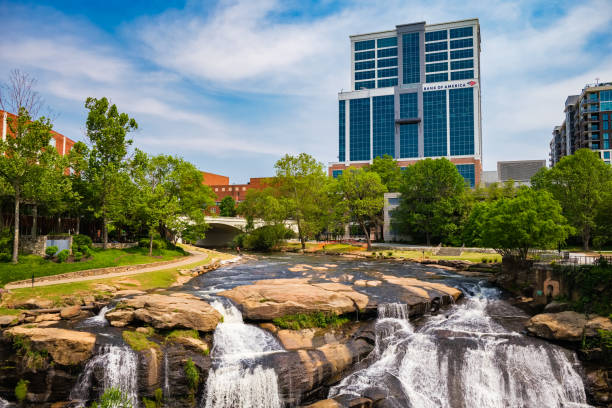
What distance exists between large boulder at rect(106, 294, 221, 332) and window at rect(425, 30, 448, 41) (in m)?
136

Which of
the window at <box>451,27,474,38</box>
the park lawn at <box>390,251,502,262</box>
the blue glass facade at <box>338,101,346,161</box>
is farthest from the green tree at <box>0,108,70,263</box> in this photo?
the window at <box>451,27,474,38</box>

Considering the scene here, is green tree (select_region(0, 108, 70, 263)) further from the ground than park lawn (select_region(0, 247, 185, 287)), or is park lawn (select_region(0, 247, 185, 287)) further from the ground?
green tree (select_region(0, 108, 70, 263))

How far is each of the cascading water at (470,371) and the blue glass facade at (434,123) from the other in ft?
357

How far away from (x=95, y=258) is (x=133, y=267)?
129 inches

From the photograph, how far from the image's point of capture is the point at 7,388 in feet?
49.9

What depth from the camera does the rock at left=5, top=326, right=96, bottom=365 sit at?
611 inches

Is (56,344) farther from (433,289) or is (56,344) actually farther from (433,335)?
(433,289)

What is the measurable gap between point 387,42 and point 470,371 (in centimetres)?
13754

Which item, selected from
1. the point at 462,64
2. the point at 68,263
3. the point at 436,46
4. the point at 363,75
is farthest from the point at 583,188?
the point at 363,75

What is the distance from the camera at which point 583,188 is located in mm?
52969

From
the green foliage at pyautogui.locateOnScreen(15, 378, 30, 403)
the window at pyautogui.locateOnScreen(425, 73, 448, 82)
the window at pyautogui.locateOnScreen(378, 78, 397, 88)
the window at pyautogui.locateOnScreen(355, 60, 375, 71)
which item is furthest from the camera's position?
the window at pyautogui.locateOnScreen(355, 60, 375, 71)

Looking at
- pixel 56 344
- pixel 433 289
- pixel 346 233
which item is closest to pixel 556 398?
pixel 433 289

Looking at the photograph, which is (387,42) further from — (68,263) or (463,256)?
(68,263)

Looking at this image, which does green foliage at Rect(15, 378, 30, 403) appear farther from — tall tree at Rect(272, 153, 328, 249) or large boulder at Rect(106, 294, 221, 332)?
tall tree at Rect(272, 153, 328, 249)
